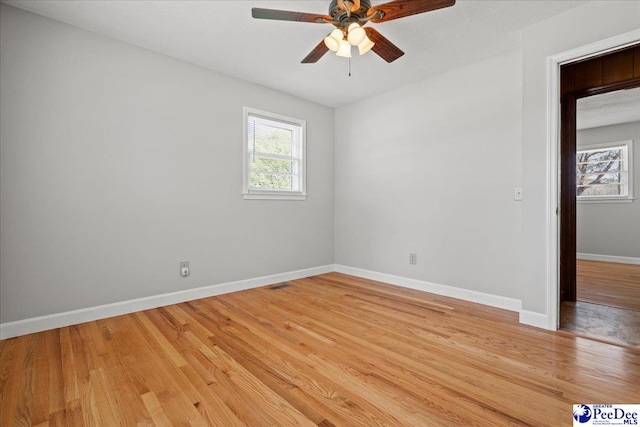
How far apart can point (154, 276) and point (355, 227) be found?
8.75 feet

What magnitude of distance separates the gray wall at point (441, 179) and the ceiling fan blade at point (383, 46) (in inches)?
51.0

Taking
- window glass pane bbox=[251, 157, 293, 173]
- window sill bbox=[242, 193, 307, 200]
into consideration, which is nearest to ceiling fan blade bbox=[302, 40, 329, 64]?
window glass pane bbox=[251, 157, 293, 173]

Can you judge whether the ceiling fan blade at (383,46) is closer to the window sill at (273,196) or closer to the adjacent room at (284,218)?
the adjacent room at (284,218)

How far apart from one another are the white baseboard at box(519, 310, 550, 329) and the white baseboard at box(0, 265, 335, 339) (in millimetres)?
2689

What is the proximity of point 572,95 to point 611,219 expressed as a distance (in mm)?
3928

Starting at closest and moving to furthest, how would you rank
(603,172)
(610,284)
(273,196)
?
(610,284) → (273,196) → (603,172)

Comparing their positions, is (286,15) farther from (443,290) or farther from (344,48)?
(443,290)

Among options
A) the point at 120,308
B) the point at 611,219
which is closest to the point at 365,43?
the point at 120,308

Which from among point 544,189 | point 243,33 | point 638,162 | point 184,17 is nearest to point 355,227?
point 544,189

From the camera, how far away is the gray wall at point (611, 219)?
5.22 m

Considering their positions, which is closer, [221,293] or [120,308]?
[120,308]

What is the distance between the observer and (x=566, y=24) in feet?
7.64

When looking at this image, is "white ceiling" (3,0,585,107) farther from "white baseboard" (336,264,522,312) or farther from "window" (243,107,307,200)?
"white baseboard" (336,264,522,312)

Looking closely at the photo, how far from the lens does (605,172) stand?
18.2 feet
